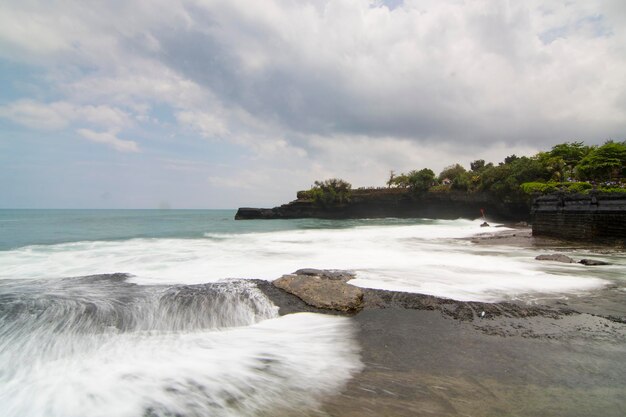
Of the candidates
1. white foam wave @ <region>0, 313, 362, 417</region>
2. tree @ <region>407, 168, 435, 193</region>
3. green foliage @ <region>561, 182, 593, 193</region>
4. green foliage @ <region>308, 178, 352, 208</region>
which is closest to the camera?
white foam wave @ <region>0, 313, 362, 417</region>

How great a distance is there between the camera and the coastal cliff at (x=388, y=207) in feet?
162

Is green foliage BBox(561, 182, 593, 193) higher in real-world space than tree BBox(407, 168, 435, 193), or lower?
lower

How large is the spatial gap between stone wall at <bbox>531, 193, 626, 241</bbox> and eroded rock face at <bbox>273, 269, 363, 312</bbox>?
53.2 ft

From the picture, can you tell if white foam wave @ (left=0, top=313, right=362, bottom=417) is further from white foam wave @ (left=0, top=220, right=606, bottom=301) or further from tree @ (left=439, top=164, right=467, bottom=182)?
tree @ (left=439, top=164, right=467, bottom=182)

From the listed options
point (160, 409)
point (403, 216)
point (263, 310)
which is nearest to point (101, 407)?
point (160, 409)

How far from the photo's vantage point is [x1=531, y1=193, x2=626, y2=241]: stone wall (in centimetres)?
1530

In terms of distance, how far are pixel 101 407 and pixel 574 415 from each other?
4.50 m

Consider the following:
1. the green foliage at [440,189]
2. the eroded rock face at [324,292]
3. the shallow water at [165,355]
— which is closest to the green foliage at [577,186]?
the eroded rock face at [324,292]

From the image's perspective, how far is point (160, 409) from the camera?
3.19 metres

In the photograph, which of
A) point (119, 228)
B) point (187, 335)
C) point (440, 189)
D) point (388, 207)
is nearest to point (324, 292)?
point (187, 335)

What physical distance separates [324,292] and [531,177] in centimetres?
3750

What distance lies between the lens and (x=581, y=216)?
55.2ft

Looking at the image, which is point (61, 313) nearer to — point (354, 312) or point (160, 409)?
point (160, 409)

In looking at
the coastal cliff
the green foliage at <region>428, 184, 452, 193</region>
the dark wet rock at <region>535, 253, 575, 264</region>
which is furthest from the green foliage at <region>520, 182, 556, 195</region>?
the green foliage at <region>428, 184, 452, 193</region>
